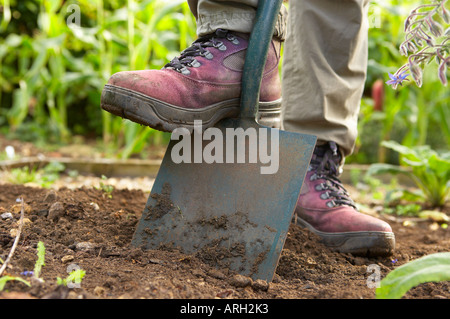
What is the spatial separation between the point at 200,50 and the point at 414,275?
0.84 metres

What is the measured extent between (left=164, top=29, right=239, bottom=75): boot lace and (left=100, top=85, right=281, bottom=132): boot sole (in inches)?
5.6

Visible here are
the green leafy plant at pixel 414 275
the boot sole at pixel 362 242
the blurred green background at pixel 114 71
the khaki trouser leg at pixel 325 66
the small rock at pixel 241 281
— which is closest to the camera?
the green leafy plant at pixel 414 275

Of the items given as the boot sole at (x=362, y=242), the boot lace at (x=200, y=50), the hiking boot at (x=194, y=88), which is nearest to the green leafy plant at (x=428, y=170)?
the boot sole at (x=362, y=242)

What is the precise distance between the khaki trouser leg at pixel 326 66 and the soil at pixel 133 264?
39cm

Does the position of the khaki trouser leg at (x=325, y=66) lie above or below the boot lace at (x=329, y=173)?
above

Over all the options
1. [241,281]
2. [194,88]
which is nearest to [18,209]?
[194,88]

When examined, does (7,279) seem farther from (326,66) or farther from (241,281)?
(326,66)

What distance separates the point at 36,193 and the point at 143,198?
0.43 meters

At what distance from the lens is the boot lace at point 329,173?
1560mm

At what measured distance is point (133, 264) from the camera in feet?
3.64

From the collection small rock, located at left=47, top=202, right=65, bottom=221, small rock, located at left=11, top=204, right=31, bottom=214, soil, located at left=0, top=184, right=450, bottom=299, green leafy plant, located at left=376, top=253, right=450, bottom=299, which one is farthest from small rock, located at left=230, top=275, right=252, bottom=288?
small rock, located at left=11, top=204, right=31, bottom=214

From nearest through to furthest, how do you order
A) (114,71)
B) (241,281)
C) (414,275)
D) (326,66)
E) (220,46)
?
(414,275) → (241,281) → (220,46) → (326,66) → (114,71)

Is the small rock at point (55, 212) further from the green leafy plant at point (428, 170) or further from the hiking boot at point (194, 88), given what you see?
the green leafy plant at point (428, 170)
